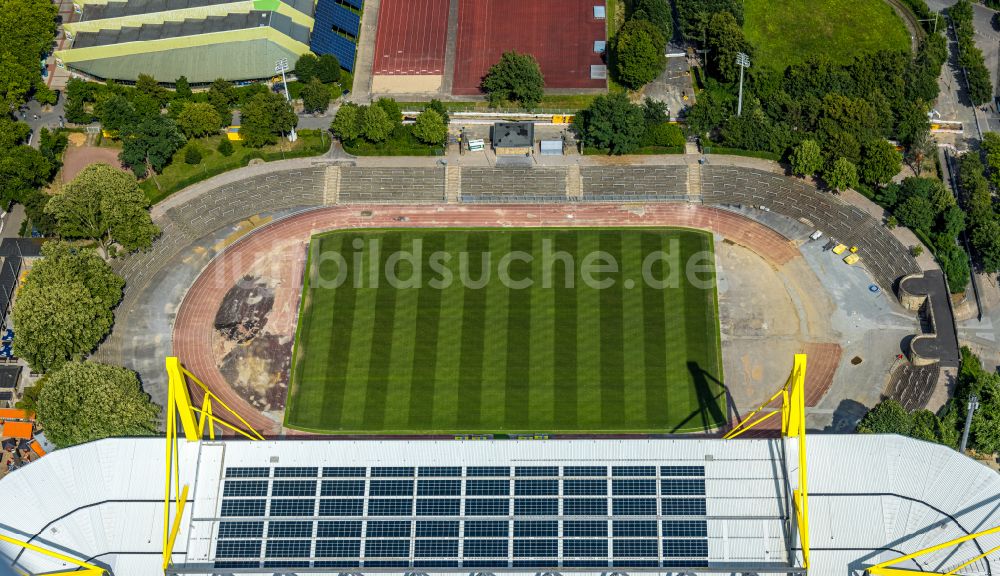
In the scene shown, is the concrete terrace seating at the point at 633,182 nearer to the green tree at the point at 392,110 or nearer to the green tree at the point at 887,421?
the green tree at the point at 392,110

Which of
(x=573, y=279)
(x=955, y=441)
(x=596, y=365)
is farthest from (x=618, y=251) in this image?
(x=955, y=441)

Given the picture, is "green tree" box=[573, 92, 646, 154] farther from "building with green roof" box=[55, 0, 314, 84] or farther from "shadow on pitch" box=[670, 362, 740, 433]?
"building with green roof" box=[55, 0, 314, 84]

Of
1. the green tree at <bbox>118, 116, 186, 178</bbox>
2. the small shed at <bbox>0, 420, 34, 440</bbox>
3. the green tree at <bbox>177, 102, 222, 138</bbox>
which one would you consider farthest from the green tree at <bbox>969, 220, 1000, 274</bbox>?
the small shed at <bbox>0, 420, 34, 440</bbox>

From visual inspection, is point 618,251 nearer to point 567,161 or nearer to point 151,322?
point 567,161

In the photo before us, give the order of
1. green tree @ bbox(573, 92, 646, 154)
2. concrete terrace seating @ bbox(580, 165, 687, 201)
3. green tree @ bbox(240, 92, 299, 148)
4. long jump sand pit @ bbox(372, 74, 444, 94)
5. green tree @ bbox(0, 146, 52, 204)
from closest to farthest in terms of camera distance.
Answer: green tree @ bbox(0, 146, 52, 204) → concrete terrace seating @ bbox(580, 165, 687, 201) → green tree @ bbox(573, 92, 646, 154) → green tree @ bbox(240, 92, 299, 148) → long jump sand pit @ bbox(372, 74, 444, 94)

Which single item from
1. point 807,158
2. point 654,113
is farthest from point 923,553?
point 654,113

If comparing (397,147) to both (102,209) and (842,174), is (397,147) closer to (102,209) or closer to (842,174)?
(102,209)
